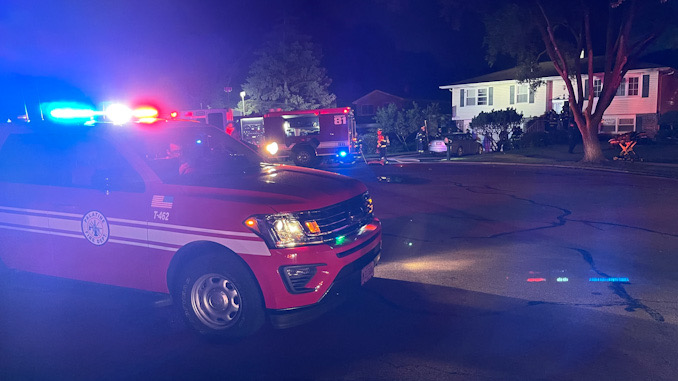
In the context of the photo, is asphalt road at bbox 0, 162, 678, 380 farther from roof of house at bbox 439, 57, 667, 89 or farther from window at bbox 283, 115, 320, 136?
roof of house at bbox 439, 57, 667, 89

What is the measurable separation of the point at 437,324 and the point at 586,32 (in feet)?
62.8

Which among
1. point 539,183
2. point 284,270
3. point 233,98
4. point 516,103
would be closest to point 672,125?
point 516,103

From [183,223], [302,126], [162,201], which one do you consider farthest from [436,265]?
[302,126]

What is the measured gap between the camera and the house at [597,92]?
114 ft

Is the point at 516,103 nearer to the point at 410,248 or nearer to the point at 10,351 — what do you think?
the point at 410,248

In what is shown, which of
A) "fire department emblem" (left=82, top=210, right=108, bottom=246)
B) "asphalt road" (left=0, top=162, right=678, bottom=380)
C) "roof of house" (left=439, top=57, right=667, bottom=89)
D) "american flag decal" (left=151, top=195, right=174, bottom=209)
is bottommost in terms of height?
"asphalt road" (left=0, top=162, right=678, bottom=380)

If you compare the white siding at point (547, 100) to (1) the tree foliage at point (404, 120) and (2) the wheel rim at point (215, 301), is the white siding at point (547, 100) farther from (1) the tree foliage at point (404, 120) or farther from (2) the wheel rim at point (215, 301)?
(2) the wheel rim at point (215, 301)

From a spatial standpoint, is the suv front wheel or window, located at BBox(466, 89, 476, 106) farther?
window, located at BBox(466, 89, 476, 106)

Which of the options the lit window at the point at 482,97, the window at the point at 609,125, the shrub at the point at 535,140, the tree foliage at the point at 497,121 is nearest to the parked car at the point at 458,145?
the shrub at the point at 535,140

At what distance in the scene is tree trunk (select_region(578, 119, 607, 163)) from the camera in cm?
2159

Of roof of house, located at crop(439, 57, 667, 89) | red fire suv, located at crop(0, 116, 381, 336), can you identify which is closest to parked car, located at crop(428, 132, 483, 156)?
roof of house, located at crop(439, 57, 667, 89)

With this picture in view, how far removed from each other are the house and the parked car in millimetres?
5261

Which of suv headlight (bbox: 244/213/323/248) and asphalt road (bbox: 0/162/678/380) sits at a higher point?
suv headlight (bbox: 244/213/323/248)

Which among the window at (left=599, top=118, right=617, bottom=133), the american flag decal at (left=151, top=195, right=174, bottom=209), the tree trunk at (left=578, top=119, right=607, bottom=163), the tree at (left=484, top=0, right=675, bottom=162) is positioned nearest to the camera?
the american flag decal at (left=151, top=195, right=174, bottom=209)
